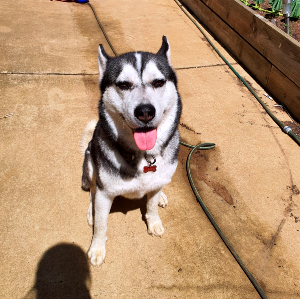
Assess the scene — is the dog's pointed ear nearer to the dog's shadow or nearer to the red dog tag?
the red dog tag

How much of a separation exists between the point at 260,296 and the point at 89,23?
249 inches

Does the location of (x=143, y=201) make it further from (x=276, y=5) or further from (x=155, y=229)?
(x=276, y=5)

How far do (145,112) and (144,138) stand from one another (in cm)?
22

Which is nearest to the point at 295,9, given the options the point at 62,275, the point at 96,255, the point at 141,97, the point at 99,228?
the point at 141,97

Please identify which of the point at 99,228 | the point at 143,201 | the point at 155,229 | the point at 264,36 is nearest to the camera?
the point at 99,228

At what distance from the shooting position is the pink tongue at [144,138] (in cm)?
196

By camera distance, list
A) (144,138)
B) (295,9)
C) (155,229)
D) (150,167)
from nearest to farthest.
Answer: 1. (144,138)
2. (150,167)
3. (155,229)
4. (295,9)

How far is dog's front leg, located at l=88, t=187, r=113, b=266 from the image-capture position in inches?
87.5

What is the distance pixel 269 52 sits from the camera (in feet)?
14.8

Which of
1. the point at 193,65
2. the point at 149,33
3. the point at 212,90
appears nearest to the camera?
the point at 212,90

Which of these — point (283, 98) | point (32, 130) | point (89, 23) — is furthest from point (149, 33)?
point (32, 130)

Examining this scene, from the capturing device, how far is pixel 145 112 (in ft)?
6.00

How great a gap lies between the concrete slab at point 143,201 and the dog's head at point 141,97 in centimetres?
121

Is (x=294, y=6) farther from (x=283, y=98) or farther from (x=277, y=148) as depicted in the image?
(x=277, y=148)
